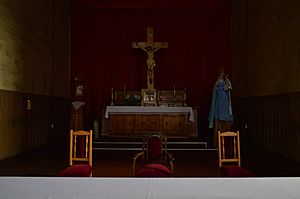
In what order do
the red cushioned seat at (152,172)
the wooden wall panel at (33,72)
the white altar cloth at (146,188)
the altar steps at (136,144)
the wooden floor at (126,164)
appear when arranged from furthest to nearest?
the altar steps at (136,144)
the wooden wall panel at (33,72)
the wooden floor at (126,164)
the red cushioned seat at (152,172)
the white altar cloth at (146,188)

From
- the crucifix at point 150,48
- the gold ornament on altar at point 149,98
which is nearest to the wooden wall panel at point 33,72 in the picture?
the crucifix at point 150,48

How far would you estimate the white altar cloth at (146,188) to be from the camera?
202 cm

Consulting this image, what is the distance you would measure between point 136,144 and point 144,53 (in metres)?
4.49

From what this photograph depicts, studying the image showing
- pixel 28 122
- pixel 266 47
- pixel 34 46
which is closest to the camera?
pixel 28 122

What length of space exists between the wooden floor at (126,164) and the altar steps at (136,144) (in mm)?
247

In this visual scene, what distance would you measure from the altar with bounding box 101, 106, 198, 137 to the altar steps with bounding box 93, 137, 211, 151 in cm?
46

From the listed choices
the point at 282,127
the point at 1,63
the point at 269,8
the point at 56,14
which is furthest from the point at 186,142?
the point at 56,14

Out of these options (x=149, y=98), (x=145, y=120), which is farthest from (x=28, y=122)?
(x=149, y=98)

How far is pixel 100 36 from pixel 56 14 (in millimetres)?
1924

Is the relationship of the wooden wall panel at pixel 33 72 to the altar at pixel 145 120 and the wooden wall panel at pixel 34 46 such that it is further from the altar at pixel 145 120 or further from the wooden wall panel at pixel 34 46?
the altar at pixel 145 120

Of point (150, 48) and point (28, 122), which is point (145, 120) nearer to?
point (150, 48)

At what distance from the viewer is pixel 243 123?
11.3m

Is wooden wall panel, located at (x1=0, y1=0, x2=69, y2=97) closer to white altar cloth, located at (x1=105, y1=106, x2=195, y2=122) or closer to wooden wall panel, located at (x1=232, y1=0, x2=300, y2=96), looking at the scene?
white altar cloth, located at (x1=105, y1=106, x2=195, y2=122)

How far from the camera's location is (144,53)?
40.9ft
